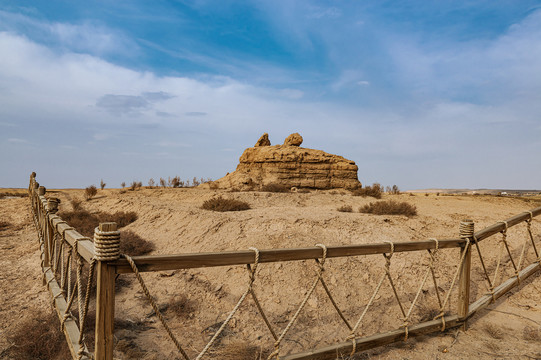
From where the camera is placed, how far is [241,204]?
947cm

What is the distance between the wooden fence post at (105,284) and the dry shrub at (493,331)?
4.57 metres

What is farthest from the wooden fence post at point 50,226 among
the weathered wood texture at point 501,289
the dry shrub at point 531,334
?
the dry shrub at point 531,334

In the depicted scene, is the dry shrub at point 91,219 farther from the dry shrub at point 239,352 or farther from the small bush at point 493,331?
the small bush at point 493,331

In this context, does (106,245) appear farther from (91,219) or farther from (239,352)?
(91,219)

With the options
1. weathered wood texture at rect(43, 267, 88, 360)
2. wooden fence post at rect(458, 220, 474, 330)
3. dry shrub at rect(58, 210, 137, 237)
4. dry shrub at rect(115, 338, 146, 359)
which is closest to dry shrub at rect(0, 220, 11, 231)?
dry shrub at rect(58, 210, 137, 237)

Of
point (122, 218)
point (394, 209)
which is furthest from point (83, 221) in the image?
point (394, 209)

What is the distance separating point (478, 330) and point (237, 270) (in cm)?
358

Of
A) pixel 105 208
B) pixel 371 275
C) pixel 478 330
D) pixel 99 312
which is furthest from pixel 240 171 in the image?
pixel 99 312

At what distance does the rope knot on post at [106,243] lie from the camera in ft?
6.46

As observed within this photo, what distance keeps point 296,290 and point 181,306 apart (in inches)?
68.1

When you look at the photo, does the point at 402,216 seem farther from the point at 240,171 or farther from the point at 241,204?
the point at 240,171

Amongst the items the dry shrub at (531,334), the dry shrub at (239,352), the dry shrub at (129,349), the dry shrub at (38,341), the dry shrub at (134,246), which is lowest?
the dry shrub at (531,334)

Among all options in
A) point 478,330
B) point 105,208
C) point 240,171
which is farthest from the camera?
point 240,171

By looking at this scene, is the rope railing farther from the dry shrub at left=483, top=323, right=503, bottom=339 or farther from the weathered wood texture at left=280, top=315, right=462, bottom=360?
the dry shrub at left=483, top=323, right=503, bottom=339
